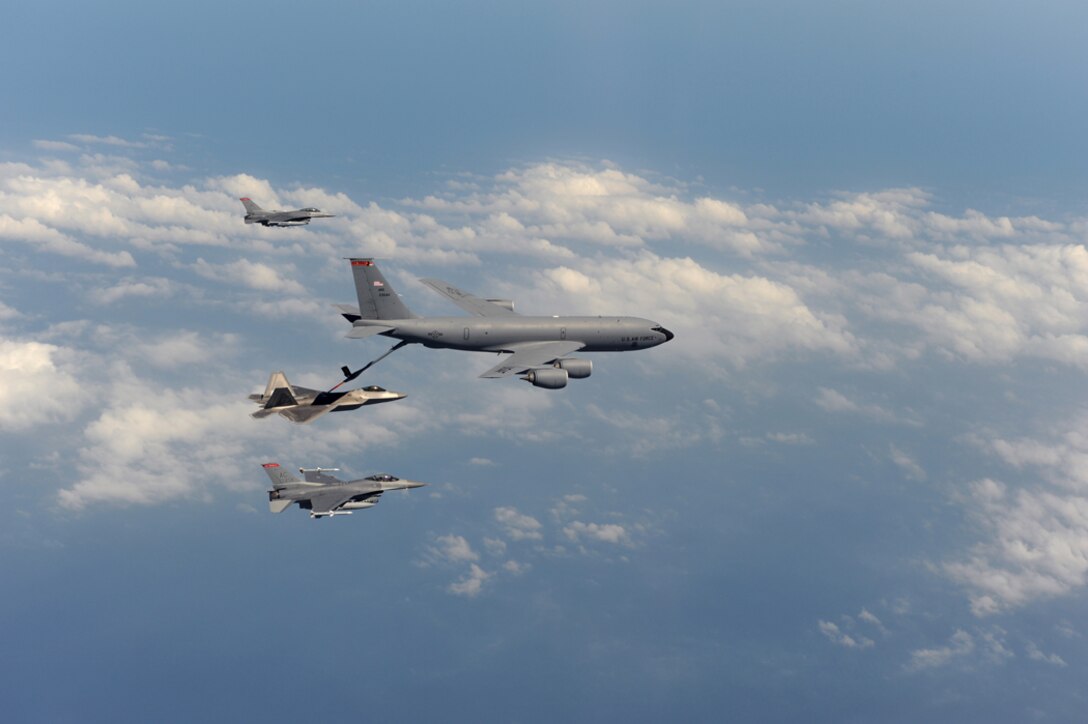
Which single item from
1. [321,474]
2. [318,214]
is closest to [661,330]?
[321,474]

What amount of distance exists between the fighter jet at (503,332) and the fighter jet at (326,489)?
1651cm

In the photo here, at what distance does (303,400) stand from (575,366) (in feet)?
100.0

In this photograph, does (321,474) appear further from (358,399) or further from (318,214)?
(318,214)

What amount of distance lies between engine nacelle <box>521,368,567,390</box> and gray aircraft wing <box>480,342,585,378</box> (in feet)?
3.15

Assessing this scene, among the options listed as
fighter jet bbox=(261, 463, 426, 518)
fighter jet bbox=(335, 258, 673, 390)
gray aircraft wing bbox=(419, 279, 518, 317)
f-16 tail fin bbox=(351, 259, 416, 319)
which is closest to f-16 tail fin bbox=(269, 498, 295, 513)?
fighter jet bbox=(261, 463, 426, 518)

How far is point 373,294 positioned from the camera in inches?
3787

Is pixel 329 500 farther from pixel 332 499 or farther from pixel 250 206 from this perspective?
pixel 250 206

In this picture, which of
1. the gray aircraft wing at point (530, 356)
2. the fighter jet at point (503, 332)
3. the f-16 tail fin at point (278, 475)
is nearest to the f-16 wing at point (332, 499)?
the f-16 tail fin at point (278, 475)

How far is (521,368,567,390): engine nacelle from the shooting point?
91688mm

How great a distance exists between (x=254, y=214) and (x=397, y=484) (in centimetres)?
6305

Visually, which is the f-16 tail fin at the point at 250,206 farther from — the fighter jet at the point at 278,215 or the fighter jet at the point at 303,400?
the fighter jet at the point at 303,400

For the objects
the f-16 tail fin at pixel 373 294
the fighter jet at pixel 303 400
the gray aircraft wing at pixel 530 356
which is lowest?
the fighter jet at pixel 303 400

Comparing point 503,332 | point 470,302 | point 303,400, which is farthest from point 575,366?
point 303,400

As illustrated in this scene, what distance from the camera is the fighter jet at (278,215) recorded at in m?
136
